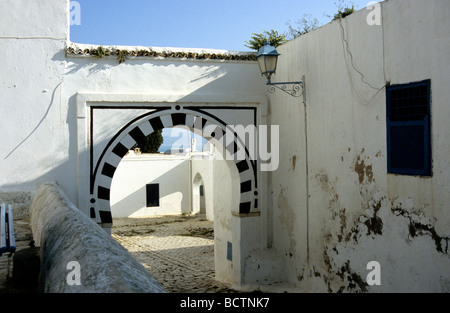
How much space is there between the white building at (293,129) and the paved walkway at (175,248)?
0.69 metres

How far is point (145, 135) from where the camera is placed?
7.57m

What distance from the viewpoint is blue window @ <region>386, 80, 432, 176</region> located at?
479 centimetres

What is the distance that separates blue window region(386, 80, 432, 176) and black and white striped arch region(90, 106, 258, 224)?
3.10 m

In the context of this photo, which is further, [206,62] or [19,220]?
[206,62]

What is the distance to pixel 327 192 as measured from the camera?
6.55m

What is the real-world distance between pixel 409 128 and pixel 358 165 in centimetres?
97

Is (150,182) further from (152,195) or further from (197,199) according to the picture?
(197,199)

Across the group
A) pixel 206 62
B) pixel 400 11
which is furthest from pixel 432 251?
pixel 206 62

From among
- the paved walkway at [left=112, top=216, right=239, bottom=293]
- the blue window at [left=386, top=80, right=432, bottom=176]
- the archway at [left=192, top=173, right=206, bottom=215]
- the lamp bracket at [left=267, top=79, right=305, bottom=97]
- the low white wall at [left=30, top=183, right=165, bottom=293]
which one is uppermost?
the lamp bracket at [left=267, top=79, right=305, bottom=97]

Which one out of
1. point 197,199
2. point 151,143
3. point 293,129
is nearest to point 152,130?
point 293,129

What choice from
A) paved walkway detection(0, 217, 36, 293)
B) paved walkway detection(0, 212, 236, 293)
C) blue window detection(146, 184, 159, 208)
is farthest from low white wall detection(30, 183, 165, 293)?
blue window detection(146, 184, 159, 208)

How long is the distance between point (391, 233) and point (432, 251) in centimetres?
62

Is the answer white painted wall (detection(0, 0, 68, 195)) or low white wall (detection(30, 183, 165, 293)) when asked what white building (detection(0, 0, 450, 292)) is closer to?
white painted wall (detection(0, 0, 68, 195))

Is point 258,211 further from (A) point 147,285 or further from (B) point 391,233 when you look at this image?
(A) point 147,285
